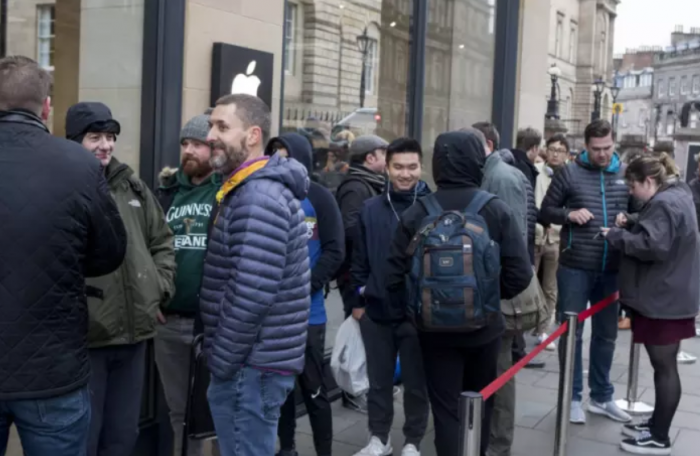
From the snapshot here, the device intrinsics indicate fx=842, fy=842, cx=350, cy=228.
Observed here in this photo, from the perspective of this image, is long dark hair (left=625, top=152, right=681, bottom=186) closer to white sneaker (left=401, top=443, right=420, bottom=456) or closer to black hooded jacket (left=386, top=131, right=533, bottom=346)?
black hooded jacket (left=386, top=131, right=533, bottom=346)

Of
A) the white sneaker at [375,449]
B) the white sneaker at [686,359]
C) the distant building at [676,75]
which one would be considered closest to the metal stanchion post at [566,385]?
the white sneaker at [375,449]

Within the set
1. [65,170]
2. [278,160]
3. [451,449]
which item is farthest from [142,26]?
[451,449]

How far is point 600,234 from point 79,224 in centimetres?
407

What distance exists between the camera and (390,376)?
5.30 meters

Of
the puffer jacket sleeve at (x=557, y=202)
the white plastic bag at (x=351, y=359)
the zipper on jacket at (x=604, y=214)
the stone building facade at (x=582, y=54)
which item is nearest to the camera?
the white plastic bag at (x=351, y=359)

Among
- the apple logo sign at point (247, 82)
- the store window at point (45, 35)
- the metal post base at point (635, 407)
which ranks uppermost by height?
the store window at point (45, 35)

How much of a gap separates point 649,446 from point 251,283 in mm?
3603

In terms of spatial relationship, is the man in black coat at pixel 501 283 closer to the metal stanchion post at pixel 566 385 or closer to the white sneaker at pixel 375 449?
the metal stanchion post at pixel 566 385

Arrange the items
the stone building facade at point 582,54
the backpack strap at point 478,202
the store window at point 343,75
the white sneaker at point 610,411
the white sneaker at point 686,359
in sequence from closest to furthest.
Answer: the backpack strap at point 478,202 → the white sneaker at point 610,411 → the store window at point 343,75 → the white sneaker at point 686,359 → the stone building facade at point 582,54

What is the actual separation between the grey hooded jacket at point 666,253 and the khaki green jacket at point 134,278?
301cm

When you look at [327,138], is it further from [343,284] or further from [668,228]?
[668,228]

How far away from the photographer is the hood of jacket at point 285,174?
3.37 metres

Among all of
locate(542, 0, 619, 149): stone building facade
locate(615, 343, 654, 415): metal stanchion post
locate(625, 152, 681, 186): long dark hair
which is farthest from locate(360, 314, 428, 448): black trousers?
locate(542, 0, 619, 149): stone building facade

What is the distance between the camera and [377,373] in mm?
5277
